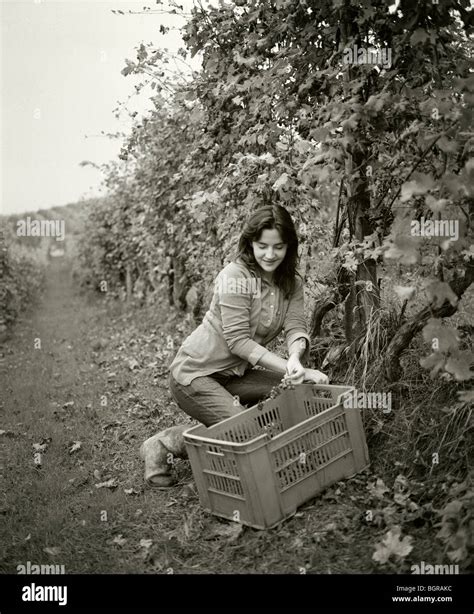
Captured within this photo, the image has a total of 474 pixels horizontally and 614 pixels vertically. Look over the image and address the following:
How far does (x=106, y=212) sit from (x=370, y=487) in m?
14.2

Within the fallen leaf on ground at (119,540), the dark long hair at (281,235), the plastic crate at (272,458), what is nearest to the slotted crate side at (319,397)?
the plastic crate at (272,458)

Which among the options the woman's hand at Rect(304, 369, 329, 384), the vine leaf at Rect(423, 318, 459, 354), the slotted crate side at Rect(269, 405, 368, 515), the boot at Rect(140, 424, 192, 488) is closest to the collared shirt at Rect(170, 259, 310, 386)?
the woman's hand at Rect(304, 369, 329, 384)

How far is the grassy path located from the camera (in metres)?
2.96

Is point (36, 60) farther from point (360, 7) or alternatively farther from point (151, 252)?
point (151, 252)

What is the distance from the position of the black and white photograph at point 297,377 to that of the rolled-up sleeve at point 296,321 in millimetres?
15

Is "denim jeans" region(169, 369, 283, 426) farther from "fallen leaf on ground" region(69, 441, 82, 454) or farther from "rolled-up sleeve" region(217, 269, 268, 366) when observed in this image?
"fallen leaf on ground" region(69, 441, 82, 454)

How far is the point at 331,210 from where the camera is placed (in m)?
7.25

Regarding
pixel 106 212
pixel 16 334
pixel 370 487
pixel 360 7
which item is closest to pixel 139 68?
pixel 360 7

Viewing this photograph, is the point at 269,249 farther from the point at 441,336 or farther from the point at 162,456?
the point at 162,456

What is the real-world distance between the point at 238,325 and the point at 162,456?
1079mm

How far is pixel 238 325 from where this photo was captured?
3672 mm

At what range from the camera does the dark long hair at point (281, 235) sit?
3678 millimetres

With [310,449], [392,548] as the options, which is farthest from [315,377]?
[392,548]

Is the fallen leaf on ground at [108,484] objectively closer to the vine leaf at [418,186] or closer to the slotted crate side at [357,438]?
the slotted crate side at [357,438]
